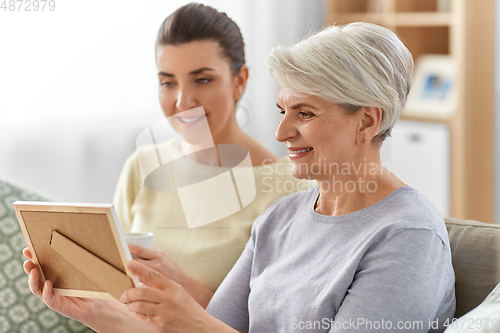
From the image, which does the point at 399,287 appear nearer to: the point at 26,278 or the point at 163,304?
the point at 163,304

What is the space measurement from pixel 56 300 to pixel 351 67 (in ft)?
2.33

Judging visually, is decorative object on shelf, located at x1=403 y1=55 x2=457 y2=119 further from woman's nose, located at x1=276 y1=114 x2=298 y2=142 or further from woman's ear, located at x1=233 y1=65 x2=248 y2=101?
A: woman's nose, located at x1=276 y1=114 x2=298 y2=142

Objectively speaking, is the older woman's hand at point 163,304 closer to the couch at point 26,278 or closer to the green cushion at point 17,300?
the couch at point 26,278

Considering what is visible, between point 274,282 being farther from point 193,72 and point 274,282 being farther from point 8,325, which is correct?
point 8,325

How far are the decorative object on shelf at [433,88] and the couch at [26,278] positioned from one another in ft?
6.83

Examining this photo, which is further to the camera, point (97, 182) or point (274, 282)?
point (97, 182)

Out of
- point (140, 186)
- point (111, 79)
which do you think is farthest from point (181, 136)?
point (111, 79)

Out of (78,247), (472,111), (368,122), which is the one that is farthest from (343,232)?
(472,111)

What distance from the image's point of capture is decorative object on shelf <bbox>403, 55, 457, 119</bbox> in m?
3.11

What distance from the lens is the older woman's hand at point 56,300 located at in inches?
39.7

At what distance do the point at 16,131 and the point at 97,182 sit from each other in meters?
0.48

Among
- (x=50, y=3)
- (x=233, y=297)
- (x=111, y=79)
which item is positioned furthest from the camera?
(x=111, y=79)

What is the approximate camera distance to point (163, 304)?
35.4 inches

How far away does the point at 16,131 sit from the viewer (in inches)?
97.6
